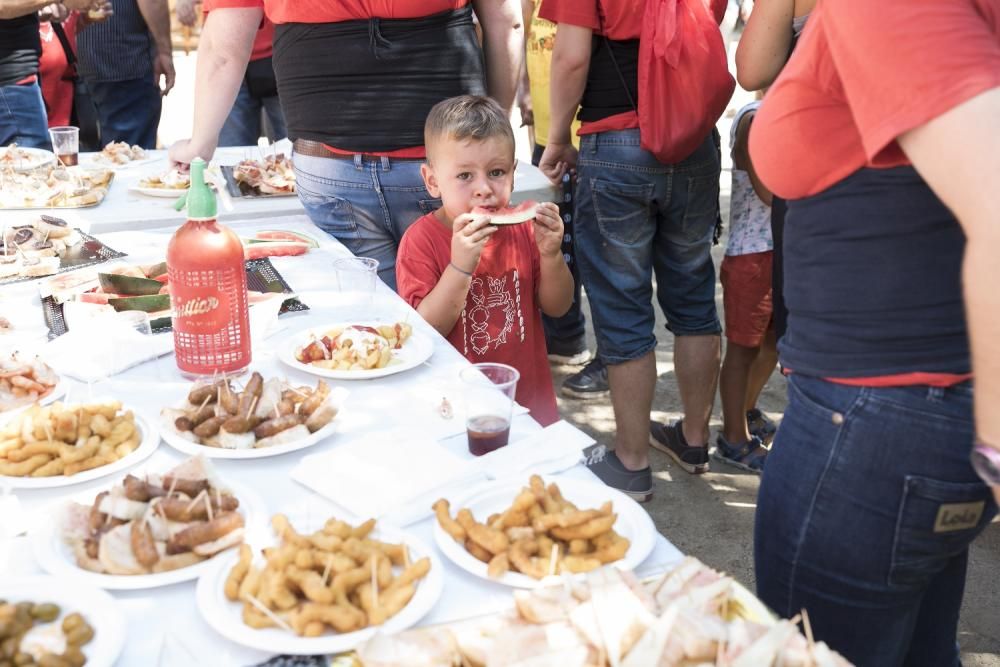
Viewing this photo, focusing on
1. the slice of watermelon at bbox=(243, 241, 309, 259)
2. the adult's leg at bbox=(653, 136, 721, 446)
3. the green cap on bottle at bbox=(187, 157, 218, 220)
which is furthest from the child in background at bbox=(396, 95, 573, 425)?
the adult's leg at bbox=(653, 136, 721, 446)

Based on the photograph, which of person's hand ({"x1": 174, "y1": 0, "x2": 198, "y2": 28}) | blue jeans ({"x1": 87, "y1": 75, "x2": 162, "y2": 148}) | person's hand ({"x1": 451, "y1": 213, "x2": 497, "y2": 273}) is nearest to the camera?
person's hand ({"x1": 451, "y1": 213, "x2": 497, "y2": 273})

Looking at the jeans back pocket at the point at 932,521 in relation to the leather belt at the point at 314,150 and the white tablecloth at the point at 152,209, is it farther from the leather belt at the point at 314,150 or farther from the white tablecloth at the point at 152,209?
the white tablecloth at the point at 152,209

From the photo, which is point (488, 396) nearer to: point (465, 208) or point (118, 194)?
point (465, 208)

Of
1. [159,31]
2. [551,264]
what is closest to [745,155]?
[551,264]

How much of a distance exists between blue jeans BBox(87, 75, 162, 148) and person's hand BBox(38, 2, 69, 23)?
0.47 meters

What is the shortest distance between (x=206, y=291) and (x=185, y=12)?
6.09 metres

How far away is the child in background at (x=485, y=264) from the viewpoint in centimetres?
283

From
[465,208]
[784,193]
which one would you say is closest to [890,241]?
[784,193]

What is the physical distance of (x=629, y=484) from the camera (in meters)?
4.21

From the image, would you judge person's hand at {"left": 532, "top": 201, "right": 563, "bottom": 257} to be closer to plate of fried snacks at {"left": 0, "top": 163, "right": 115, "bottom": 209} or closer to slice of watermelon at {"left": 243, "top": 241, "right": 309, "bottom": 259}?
slice of watermelon at {"left": 243, "top": 241, "right": 309, "bottom": 259}

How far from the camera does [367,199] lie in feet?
11.2

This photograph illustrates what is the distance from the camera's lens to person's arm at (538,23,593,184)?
12.2 feet

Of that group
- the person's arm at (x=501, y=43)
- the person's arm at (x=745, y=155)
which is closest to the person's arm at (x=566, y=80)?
the person's arm at (x=501, y=43)

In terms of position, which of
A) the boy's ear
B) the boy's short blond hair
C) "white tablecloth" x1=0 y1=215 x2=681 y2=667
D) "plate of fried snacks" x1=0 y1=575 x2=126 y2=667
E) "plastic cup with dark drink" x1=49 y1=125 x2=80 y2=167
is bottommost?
"white tablecloth" x1=0 y1=215 x2=681 y2=667
